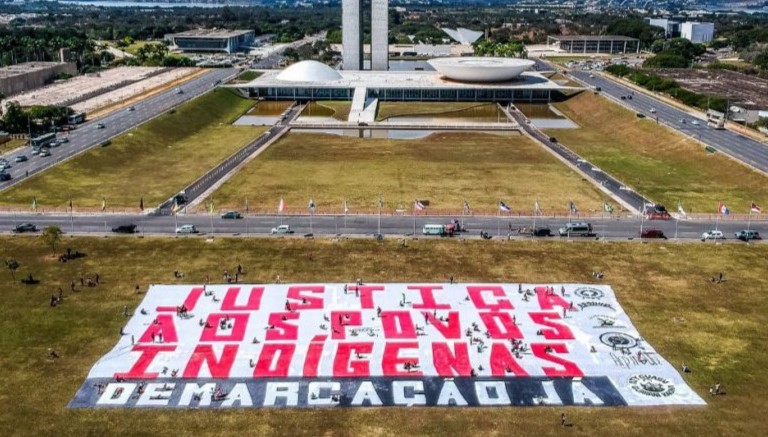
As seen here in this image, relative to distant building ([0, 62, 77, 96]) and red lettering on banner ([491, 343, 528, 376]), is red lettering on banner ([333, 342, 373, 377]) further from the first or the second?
distant building ([0, 62, 77, 96])

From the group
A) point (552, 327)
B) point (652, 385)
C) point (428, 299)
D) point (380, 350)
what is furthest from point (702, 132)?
point (380, 350)

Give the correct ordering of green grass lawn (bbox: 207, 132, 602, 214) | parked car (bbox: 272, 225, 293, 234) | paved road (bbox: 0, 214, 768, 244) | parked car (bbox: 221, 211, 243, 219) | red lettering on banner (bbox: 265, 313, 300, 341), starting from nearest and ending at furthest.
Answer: red lettering on banner (bbox: 265, 313, 300, 341) → parked car (bbox: 272, 225, 293, 234) → paved road (bbox: 0, 214, 768, 244) → parked car (bbox: 221, 211, 243, 219) → green grass lawn (bbox: 207, 132, 602, 214)

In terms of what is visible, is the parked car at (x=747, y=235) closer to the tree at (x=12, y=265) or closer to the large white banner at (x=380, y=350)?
the large white banner at (x=380, y=350)

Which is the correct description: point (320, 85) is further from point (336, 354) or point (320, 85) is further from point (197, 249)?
point (336, 354)

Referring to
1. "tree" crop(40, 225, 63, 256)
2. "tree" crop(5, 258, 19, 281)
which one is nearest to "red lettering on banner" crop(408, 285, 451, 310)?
"tree" crop(40, 225, 63, 256)

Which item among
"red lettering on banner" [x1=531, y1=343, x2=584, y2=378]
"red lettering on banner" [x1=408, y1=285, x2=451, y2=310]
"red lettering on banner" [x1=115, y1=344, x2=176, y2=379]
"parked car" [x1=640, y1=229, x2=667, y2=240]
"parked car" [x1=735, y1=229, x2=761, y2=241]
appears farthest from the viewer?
"parked car" [x1=640, y1=229, x2=667, y2=240]

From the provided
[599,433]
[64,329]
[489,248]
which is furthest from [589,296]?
[64,329]

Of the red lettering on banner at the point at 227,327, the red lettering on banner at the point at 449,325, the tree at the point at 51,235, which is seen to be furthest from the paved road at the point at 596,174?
the tree at the point at 51,235
